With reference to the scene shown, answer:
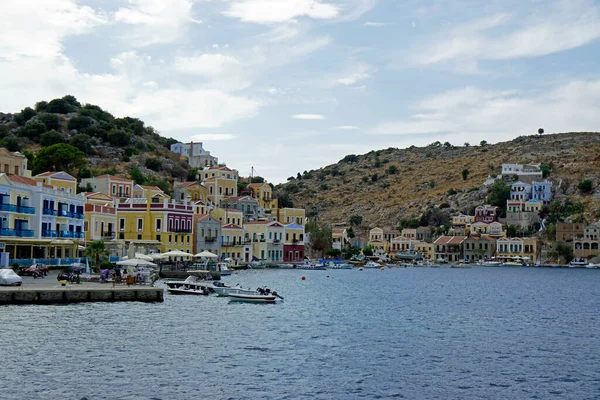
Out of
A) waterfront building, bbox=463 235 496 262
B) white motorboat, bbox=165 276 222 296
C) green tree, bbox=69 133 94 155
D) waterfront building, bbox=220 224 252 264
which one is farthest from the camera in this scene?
waterfront building, bbox=463 235 496 262

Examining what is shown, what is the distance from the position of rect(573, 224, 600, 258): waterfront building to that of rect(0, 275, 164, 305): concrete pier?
446 ft

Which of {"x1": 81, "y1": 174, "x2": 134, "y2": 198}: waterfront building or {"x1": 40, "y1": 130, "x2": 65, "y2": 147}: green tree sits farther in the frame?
{"x1": 40, "y1": 130, "x2": 65, "y2": 147}: green tree

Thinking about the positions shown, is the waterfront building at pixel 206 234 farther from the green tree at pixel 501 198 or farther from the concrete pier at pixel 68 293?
the green tree at pixel 501 198

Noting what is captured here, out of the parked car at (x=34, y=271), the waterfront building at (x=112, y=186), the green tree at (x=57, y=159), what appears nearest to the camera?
the parked car at (x=34, y=271)

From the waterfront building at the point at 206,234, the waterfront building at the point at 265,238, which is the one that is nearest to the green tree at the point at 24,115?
the waterfront building at the point at 265,238

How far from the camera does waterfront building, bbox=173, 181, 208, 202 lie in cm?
12888

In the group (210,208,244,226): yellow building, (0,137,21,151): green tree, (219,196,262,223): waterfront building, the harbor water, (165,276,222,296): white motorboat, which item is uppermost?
(0,137,21,151): green tree

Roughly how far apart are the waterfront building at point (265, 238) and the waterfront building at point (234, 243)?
11.9ft

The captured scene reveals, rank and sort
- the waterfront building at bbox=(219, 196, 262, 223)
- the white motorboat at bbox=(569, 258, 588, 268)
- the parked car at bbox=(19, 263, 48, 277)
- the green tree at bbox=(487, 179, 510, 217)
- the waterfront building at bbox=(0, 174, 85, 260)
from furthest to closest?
the green tree at bbox=(487, 179, 510, 217)
the white motorboat at bbox=(569, 258, 588, 268)
the waterfront building at bbox=(219, 196, 262, 223)
the waterfront building at bbox=(0, 174, 85, 260)
the parked car at bbox=(19, 263, 48, 277)

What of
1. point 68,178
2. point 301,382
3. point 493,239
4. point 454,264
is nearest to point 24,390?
point 301,382

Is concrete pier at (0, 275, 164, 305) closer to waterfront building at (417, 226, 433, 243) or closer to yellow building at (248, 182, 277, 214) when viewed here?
yellow building at (248, 182, 277, 214)

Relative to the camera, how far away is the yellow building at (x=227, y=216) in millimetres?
115875

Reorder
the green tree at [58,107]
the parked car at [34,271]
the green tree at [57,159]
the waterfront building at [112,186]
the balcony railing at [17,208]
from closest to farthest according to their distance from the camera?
1. the parked car at [34,271]
2. the balcony railing at [17,208]
3. the waterfront building at [112,186]
4. the green tree at [57,159]
5. the green tree at [58,107]

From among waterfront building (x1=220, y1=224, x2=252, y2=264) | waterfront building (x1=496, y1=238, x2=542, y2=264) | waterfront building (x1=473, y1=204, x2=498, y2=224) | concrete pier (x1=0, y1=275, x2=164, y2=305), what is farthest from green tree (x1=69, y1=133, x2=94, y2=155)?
concrete pier (x1=0, y1=275, x2=164, y2=305)
